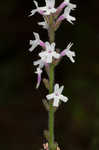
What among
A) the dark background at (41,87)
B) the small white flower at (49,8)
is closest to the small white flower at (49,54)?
the small white flower at (49,8)

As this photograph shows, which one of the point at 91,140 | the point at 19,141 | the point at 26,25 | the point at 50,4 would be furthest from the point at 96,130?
the point at 50,4

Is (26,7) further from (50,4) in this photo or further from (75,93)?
(50,4)

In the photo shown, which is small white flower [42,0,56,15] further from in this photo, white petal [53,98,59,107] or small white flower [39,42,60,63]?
white petal [53,98,59,107]

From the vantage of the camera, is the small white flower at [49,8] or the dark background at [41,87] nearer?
the small white flower at [49,8]

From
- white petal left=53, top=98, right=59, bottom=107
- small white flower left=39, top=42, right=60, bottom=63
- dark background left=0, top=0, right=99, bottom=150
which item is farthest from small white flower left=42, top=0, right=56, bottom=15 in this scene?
dark background left=0, top=0, right=99, bottom=150

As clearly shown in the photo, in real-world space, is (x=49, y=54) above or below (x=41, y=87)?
above

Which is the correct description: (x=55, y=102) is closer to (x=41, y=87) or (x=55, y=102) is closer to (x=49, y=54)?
(x=49, y=54)

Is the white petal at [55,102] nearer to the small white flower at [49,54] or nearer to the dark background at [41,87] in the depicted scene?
the small white flower at [49,54]

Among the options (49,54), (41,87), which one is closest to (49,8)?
(49,54)
